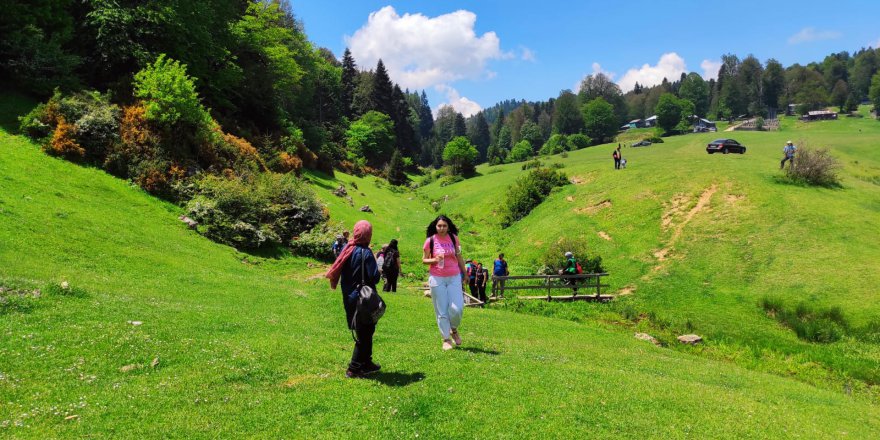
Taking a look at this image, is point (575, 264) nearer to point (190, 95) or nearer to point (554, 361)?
point (554, 361)

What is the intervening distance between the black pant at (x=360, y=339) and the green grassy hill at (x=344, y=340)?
423mm

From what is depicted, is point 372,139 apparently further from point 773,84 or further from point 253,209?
point 773,84

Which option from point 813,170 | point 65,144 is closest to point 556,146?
point 813,170

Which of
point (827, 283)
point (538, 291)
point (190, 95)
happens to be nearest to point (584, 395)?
point (538, 291)

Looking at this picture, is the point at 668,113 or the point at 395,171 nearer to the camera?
the point at 395,171

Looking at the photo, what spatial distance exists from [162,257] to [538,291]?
804 inches

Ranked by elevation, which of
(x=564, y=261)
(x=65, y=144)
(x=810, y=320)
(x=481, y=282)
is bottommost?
(x=810, y=320)

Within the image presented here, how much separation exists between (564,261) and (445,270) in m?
22.2

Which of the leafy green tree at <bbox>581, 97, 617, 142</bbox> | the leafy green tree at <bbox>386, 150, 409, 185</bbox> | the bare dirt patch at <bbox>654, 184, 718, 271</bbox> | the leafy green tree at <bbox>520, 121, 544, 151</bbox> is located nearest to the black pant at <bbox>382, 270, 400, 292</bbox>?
the bare dirt patch at <bbox>654, 184, 718, 271</bbox>

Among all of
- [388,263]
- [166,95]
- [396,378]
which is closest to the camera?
[396,378]

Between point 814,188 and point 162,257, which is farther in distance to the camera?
point 814,188

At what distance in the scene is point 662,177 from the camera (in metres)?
42.3

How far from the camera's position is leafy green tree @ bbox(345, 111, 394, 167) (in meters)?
88.6

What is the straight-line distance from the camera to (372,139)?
302 ft
